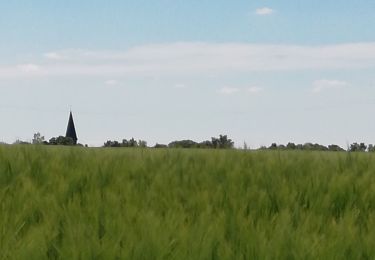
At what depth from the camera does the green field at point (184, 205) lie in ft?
8.25

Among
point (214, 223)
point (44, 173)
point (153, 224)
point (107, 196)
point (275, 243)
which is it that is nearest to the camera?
point (275, 243)

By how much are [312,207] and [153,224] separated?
158 centimetres

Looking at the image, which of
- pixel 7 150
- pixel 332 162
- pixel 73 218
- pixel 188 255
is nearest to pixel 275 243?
pixel 188 255

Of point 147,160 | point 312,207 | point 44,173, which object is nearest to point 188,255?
point 312,207

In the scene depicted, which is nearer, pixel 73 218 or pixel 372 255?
pixel 372 255

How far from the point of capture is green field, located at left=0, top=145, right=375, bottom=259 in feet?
8.25

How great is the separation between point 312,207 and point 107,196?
151 cm

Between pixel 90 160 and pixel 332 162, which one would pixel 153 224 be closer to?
pixel 90 160

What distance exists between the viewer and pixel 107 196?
3.68 m

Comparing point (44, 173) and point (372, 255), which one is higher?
point (44, 173)

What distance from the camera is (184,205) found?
3.71 m

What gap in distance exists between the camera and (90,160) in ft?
17.1

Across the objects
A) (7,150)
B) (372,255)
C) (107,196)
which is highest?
(7,150)

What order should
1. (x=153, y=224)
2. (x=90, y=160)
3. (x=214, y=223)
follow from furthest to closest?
(x=90, y=160) < (x=214, y=223) < (x=153, y=224)
